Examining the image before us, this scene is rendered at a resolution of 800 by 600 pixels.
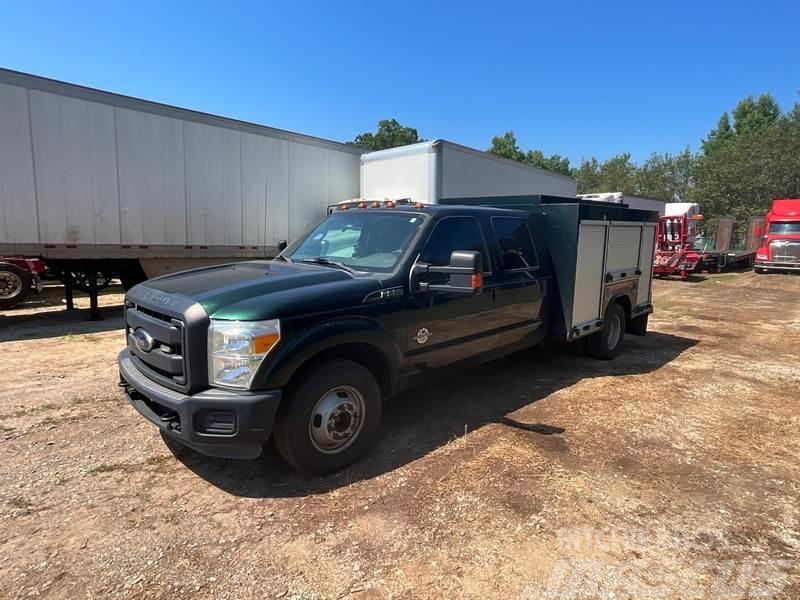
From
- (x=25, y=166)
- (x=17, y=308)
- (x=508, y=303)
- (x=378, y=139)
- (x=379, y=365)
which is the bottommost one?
(x=17, y=308)

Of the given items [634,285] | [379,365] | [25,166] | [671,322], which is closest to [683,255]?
[671,322]

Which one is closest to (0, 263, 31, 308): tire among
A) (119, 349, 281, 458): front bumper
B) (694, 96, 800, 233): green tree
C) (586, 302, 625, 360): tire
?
(119, 349, 281, 458): front bumper

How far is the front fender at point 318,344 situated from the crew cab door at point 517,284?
4.90 feet

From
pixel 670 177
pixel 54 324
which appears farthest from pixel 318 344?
pixel 670 177

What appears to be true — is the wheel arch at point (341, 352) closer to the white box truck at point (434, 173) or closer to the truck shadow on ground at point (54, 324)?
the white box truck at point (434, 173)

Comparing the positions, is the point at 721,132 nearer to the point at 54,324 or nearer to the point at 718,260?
the point at 718,260

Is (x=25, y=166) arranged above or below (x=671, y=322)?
above

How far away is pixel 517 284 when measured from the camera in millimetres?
4887

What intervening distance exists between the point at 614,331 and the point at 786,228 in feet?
67.0

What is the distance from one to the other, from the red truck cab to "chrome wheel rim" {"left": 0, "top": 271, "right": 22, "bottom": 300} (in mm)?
26431

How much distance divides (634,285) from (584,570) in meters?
5.36

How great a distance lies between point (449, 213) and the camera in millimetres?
4305

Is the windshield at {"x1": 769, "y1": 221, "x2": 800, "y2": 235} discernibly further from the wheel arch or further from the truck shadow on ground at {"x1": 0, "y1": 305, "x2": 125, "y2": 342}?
the truck shadow on ground at {"x1": 0, "y1": 305, "x2": 125, "y2": 342}

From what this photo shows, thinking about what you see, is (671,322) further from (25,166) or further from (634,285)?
(25,166)
